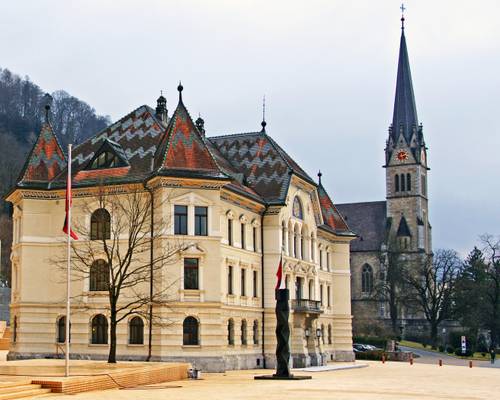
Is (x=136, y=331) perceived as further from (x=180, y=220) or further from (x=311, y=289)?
(x=311, y=289)

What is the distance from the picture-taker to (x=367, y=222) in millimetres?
134375

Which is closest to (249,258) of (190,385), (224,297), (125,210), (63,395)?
(224,297)

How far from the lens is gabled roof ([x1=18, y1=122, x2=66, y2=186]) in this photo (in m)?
55.3

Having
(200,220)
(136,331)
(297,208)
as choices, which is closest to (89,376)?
(136,331)

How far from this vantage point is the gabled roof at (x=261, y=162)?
2391 inches

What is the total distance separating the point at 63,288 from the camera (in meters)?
53.8

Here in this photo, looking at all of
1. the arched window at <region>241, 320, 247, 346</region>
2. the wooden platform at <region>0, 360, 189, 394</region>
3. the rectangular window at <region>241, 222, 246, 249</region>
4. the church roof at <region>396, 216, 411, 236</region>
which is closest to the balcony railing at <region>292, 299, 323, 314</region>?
the arched window at <region>241, 320, 247, 346</region>

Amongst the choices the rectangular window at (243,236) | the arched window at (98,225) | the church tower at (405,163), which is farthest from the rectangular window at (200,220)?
the church tower at (405,163)

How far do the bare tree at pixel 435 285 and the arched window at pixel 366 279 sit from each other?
11233 mm

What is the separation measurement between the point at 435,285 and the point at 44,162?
67.6 m

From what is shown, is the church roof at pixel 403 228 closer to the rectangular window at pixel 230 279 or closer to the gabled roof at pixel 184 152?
the rectangular window at pixel 230 279

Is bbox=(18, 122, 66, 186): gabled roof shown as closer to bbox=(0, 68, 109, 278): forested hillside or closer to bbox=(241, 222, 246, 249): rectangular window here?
bbox=(241, 222, 246, 249): rectangular window

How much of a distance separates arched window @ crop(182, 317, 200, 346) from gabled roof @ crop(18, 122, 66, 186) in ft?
43.8

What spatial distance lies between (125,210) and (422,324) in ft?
261
